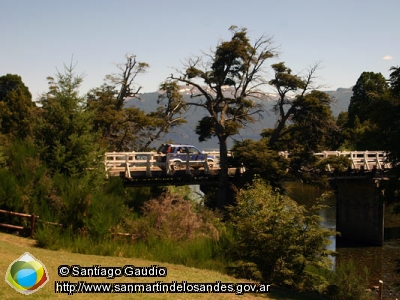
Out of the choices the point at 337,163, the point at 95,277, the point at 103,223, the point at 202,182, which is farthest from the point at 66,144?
the point at 337,163

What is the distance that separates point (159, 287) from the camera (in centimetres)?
1160

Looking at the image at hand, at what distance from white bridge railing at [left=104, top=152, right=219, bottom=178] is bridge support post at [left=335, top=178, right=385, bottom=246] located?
13748mm

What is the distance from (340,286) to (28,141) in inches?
589

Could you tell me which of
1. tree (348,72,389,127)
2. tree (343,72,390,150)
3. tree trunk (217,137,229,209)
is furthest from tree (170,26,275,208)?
tree (348,72,389,127)

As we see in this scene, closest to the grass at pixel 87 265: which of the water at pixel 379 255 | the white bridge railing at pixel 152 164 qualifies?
the white bridge railing at pixel 152 164

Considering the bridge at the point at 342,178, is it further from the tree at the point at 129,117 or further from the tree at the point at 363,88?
the tree at the point at 363,88

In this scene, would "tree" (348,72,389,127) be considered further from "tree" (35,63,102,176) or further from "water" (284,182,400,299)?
"tree" (35,63,102,176)

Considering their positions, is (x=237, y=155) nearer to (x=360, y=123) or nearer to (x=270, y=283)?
(x=270, y=283)

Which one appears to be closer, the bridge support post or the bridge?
the bridge

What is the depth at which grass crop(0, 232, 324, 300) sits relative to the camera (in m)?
10.1

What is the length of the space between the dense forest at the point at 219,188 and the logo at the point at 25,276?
6.07 m
